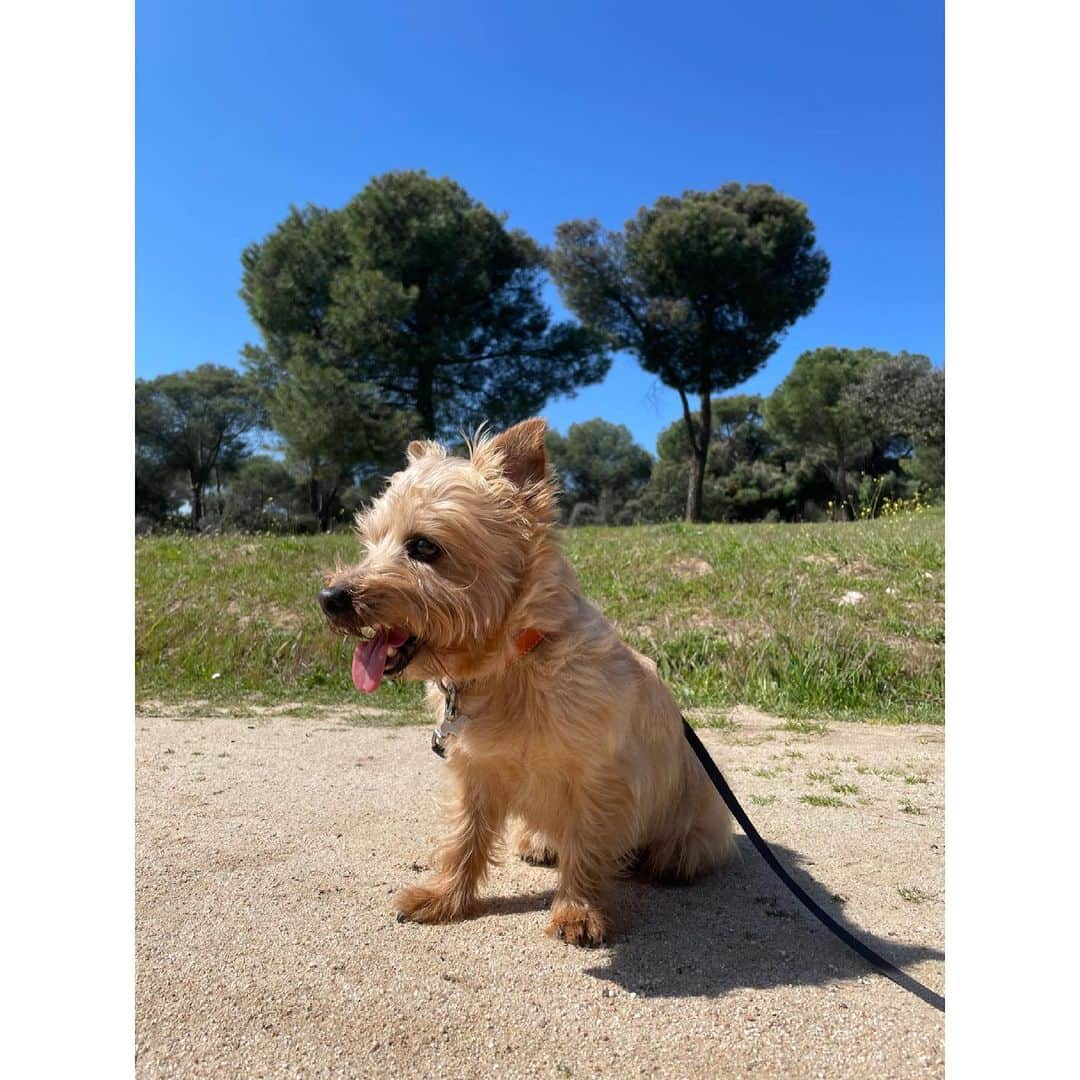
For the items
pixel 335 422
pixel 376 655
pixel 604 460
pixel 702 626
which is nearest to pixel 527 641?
pixel 376 655

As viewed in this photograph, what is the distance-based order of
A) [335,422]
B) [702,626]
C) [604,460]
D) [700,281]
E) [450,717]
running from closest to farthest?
[450,717], [702,626], [335,422], [700,281], [604,460]

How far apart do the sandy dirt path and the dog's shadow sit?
1 cm

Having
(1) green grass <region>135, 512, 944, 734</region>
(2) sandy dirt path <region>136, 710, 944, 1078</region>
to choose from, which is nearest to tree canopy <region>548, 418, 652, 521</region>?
(1) green grass <region>135, 512, 944, 734</region>

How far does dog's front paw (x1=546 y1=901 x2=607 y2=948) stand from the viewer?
9.75 feet

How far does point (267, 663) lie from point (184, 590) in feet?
9.24

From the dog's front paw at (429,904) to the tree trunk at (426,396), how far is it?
26780 mm

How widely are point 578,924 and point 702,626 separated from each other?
6560 mm

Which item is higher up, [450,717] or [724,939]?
[450,717]

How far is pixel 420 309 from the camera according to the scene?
98.3 feet

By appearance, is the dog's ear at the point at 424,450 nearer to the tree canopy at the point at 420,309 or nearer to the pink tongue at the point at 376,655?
the pink tongue at the point at 376,655

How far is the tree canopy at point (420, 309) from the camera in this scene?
96.0 feet

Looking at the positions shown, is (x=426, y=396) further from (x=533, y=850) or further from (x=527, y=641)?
(x=527, y=641)
